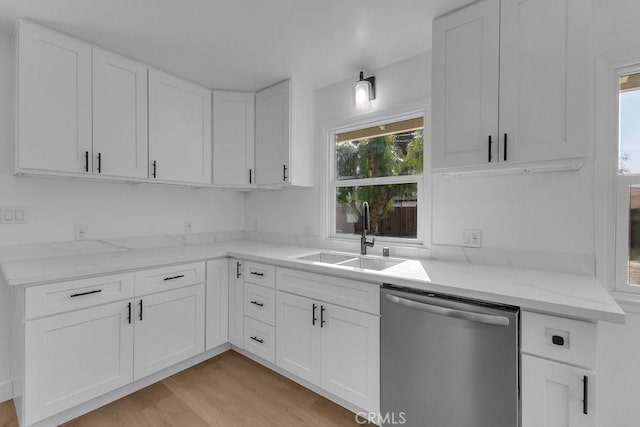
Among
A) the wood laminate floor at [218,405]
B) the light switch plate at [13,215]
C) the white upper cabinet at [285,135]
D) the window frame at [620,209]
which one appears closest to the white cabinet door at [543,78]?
the window frame at [620,209]

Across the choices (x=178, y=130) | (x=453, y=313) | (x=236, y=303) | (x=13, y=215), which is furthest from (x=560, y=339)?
(x=13, y=215)

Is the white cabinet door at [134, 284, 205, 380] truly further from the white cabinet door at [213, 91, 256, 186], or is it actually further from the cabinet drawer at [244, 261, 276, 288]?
the white cabinet door at [213, 91, 256, 186]

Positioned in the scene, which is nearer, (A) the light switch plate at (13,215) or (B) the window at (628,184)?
(B) the window at (628,184)

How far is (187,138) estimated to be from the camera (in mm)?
2596

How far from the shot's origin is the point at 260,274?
229 cm

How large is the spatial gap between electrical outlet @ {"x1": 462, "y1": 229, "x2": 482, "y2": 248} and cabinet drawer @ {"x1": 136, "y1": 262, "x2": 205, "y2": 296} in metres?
1.95

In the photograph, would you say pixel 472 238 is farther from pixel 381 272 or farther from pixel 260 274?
pixel 260 274

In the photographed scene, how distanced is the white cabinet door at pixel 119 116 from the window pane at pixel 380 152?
5.32 feet

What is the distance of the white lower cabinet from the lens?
1.70 meters

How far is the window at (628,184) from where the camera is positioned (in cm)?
150

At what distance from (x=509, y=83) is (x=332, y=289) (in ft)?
4.87

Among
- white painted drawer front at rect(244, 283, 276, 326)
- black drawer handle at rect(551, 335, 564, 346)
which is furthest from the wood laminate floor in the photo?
black drawer handle at rect(551, 335, 564, 346)

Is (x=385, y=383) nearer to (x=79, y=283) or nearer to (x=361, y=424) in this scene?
(x=361, y=424)

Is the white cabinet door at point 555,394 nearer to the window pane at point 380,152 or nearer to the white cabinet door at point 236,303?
the window pane at point 380,152
